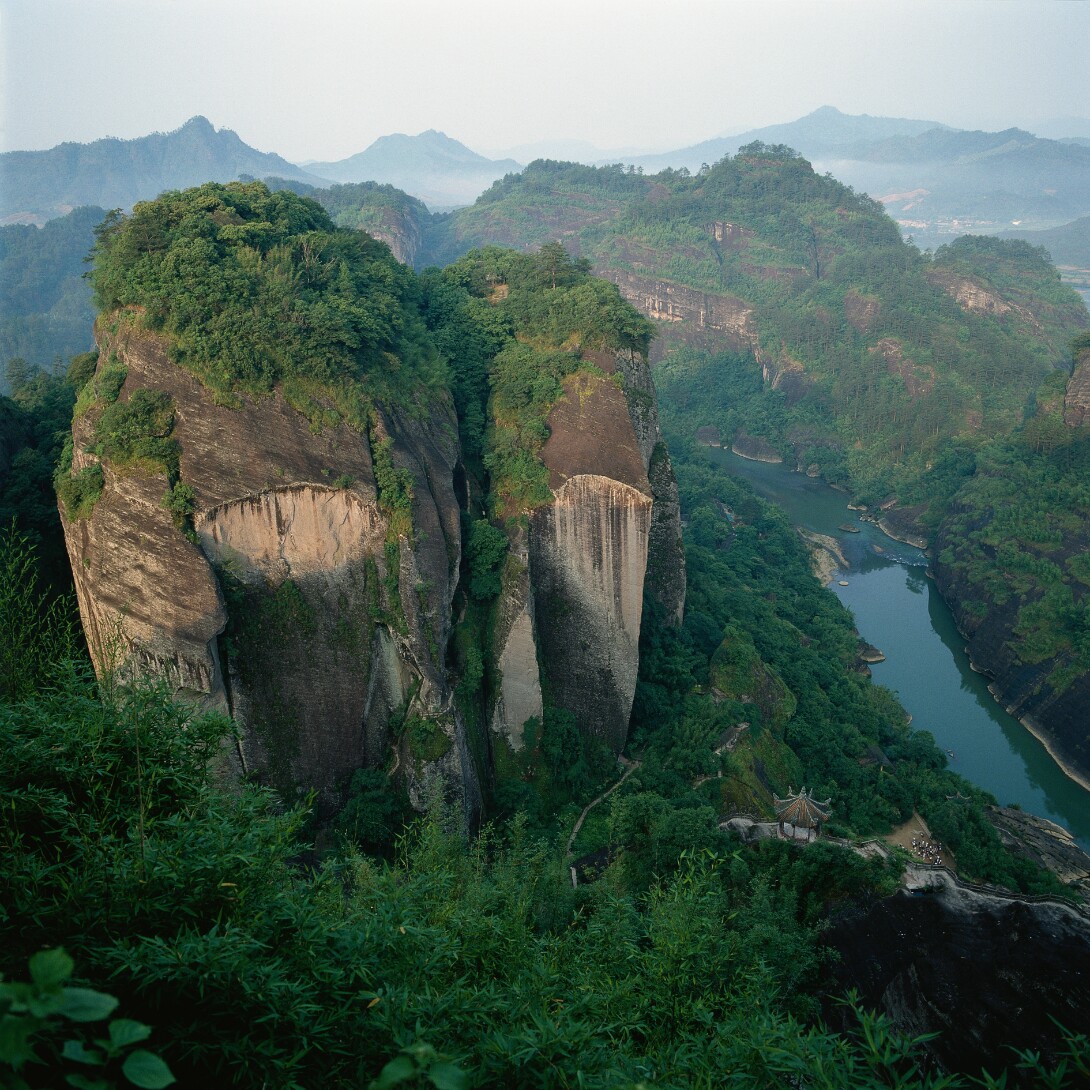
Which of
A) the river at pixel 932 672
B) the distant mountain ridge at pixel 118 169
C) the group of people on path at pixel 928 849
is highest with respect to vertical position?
the distant mountain ridge at pixel 118 169

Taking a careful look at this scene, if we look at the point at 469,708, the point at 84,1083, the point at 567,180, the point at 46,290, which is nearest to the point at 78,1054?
the point at 84,1083

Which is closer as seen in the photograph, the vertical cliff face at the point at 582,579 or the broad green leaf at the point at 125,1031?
the broad green leaf at the point at 125,1031

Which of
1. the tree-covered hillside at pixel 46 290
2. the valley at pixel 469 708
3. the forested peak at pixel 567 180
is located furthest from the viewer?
the forested peak at pixel 567 180

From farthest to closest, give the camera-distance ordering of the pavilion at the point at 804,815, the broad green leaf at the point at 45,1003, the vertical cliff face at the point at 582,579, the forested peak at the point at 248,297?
the vertical cliff face at the point at 582,579
the pavilion at the point at 804,815
the forested peak at the point at 248,297
the broad green leaf at the point at 45,1003

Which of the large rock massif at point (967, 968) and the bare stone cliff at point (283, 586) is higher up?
the bare stone cliff at point (283, 586)

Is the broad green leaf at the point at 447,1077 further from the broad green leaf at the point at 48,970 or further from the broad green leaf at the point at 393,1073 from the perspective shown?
the broad green leaf at the point at 48,970

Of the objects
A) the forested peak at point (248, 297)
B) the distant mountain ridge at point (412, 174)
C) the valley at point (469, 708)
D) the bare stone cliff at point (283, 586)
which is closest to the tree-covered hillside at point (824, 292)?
the valley at point (469, 708)

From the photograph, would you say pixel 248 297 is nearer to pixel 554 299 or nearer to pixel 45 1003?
pixel 554 299
